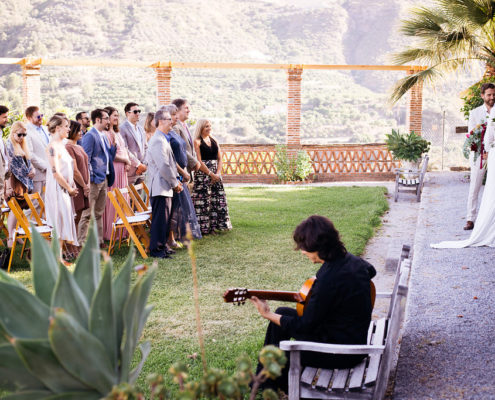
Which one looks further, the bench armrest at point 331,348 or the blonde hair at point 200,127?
the blonde hair at point 200,127

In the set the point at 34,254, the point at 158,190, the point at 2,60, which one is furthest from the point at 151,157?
the point at 2,60

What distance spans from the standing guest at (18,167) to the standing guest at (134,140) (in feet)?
5.47

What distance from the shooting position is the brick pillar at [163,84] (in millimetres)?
18344

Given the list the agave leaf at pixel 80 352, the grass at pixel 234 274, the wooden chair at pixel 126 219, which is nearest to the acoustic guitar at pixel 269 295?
the grass at pixel 234 274

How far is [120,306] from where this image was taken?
2.04 m

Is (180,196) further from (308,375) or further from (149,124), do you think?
(308,375)

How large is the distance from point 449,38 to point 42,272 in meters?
13.7

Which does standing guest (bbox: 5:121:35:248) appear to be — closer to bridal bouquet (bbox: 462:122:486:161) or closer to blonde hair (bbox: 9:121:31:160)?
blonde hair (bbox: 9:121:31:160)

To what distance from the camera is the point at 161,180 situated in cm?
795

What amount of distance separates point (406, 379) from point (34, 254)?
2.54m

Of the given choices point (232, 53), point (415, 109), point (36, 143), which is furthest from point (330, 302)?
point (232, 53)

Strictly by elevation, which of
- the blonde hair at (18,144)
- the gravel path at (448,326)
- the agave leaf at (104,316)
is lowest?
the gravel path at (448,326)

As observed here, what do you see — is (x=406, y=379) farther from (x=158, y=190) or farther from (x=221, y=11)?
(x=221, y=11)

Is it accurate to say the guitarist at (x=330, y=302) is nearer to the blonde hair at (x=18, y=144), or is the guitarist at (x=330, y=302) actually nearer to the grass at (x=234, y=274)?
the grass at (x=234, y=274)
